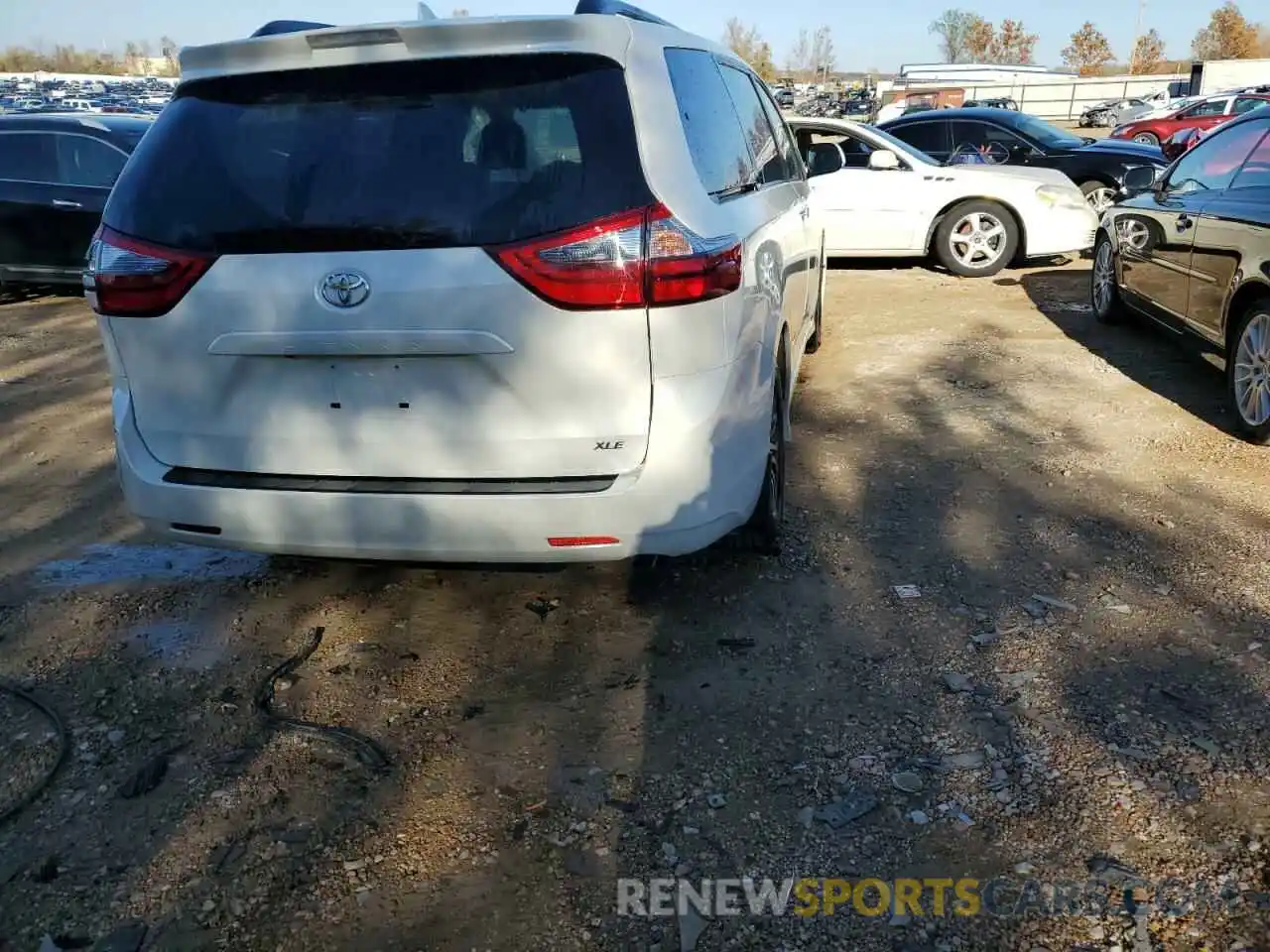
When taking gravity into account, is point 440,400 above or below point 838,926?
above

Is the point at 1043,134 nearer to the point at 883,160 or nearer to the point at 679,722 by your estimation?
the point at 883,160

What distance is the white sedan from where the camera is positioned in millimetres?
9609

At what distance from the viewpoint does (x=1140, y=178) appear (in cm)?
704

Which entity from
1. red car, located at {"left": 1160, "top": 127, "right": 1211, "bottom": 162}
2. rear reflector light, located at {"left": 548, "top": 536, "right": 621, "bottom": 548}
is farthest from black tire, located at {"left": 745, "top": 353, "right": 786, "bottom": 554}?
red car, located at {"left": 1160, "top": 127, "right": 1211, "bottom": 162}

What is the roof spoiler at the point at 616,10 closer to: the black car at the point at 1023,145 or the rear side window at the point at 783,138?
the rear side window at the point at 783,138

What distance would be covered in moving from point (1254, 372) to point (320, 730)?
472cm

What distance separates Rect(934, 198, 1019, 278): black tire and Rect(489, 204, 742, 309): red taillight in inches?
315

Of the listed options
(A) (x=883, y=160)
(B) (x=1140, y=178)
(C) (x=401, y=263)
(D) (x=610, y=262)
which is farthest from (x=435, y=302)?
(A) (x=883, y=160)

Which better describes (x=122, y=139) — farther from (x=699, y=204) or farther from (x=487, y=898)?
(x=487, y=898)

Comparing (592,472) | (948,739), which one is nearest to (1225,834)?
(948,739)

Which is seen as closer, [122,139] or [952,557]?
[952,557]

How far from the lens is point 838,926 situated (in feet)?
7.06

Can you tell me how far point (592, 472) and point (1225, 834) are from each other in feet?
5.99

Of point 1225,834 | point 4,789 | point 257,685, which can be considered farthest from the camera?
point 257,685
